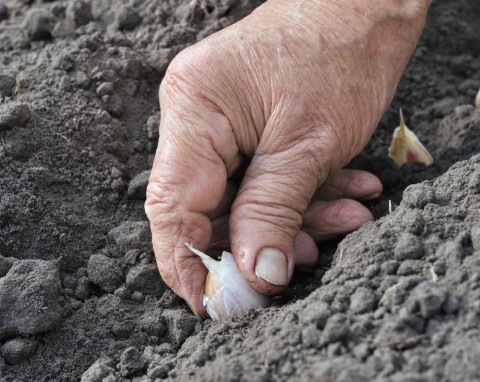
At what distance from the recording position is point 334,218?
7.84ft

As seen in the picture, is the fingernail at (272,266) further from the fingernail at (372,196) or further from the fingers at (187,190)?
the fingernail at (372,196)

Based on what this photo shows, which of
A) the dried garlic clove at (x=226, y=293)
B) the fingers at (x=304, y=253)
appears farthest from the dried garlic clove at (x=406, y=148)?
the dried garlic clove at (x=226, y=293)

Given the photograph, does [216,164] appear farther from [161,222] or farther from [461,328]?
[461,328]

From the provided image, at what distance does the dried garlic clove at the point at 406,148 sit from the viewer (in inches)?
110

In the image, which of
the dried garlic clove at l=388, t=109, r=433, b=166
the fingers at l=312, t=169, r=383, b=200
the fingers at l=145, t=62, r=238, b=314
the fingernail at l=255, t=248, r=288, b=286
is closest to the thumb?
the fingernail at l=255, t=248, r=288, b=286

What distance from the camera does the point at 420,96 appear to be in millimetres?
3154

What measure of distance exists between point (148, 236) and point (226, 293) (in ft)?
1.38

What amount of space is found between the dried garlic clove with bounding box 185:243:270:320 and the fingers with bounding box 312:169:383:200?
61 cm

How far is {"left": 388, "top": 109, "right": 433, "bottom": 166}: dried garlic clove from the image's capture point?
2783mm

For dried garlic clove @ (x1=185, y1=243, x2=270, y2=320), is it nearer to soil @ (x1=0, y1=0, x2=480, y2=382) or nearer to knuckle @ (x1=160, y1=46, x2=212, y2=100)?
soil @ (x1=0, y1=0, x2=480, y2=382)

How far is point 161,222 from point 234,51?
2.00 ft

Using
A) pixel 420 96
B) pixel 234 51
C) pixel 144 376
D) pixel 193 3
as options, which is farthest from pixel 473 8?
pixel 144 376

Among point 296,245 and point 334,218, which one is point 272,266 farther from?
point 334,218

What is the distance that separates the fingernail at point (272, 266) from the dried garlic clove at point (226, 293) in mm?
67
